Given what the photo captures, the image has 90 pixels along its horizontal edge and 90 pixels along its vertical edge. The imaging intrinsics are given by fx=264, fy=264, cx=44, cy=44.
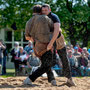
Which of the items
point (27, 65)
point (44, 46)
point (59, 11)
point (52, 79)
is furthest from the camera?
point (59, 11)

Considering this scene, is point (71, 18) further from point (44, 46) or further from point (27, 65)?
point (44, 46)

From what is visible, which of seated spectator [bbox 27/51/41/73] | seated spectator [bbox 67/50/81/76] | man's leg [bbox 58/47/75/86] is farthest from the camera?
seated spectator [bbox 67/50/81/76]

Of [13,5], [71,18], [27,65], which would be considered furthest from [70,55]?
[13,5]

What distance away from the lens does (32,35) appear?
6312 mm

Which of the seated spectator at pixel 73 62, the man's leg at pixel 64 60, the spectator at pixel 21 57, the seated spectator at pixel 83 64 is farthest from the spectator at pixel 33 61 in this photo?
the man's leg at pixel 64 60

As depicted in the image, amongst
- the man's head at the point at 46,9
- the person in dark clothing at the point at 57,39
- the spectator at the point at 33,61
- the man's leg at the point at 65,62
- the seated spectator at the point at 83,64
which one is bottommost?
the seated spectator at the point at 83,64

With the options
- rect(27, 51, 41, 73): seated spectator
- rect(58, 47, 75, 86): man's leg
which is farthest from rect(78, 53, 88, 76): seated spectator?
rect(58, 47, 75, 86): man's leg

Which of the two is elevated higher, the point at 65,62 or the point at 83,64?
the point at 65,62

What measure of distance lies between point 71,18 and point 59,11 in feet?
3.29

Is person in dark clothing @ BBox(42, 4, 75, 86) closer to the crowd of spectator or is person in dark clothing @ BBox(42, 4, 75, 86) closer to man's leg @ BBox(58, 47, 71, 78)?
man's leg @ BBox(58, 47, 71, 78)

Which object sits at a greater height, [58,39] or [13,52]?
[58,39]

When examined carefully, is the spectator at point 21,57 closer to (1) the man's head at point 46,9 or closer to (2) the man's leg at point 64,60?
(2) the man's leg at point 64,60

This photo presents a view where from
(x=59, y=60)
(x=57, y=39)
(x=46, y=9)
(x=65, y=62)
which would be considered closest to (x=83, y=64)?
(x=59, y=60)

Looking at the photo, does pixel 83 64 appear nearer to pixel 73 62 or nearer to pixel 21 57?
pixel 73 62
